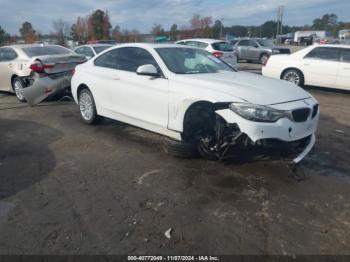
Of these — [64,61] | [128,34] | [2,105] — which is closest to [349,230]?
[64,61]

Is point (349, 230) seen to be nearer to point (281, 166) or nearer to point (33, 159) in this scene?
point (281, 166)

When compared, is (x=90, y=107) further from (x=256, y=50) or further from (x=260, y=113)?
(x=256, y=50)

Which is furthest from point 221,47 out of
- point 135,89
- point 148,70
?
point 148,70

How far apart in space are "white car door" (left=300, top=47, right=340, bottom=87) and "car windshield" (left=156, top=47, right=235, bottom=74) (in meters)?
6.20

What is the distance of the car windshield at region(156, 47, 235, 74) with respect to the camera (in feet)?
17.2

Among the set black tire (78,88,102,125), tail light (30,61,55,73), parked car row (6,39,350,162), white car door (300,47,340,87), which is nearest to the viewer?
parked car row (6,39,350,162)

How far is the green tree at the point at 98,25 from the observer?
52.3m

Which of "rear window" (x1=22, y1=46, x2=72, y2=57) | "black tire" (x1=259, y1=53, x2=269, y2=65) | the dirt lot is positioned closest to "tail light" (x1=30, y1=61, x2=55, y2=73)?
"rear window" (x1=22, y1=46, x2=72, y2=57)

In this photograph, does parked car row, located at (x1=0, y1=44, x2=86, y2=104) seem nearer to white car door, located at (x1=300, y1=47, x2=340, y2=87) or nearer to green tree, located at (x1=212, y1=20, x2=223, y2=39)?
white car door, located at (x1=300, y1=47, x2=340, y2=87)

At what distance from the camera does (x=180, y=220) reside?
3471 mm

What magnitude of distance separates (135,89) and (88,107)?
1744mm

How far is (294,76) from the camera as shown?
37.9ft

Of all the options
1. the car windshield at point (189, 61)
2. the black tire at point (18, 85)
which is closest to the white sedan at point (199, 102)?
the car windshield at point (189, 61)

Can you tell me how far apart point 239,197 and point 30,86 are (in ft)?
22.9
